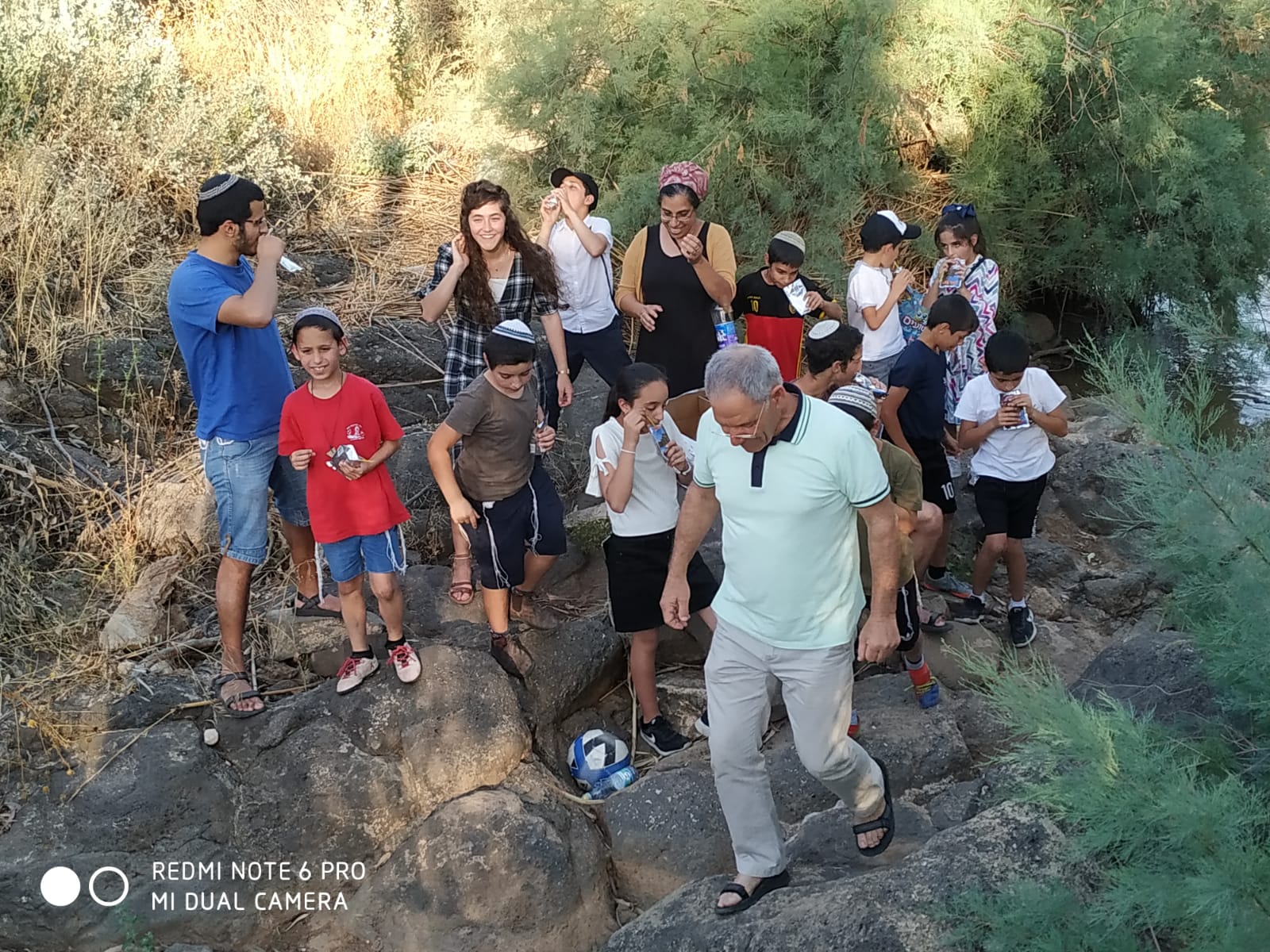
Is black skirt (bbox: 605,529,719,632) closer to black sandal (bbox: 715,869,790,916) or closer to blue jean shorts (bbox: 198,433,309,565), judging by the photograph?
black sandal (bbox: 715,869,790,916)

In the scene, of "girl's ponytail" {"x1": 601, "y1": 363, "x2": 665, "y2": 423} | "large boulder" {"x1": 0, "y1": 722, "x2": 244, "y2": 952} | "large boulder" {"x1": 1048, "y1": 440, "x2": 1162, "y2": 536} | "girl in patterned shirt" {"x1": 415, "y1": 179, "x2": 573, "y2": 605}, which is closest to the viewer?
"large boulder" {"x1": 0, "y1": 722, "x2": 244, "y2": 952}

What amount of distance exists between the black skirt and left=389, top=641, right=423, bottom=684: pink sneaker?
0.86 m

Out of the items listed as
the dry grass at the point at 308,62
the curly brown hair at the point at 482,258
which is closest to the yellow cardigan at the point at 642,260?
the curly brown hair at the point at 482,258

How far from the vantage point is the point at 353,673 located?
480cm

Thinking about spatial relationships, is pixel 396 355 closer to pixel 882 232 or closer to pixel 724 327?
pixel 724 327

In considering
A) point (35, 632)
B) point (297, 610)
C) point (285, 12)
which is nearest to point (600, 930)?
point (297, 610)

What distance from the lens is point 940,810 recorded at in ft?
14.1

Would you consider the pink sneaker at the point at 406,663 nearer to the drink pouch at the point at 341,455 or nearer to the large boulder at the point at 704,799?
the drink pouch at the point at 341,455

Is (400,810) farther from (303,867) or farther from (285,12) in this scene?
(285,12)

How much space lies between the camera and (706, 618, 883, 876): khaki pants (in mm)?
3561

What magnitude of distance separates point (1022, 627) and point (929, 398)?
1283 millimetres

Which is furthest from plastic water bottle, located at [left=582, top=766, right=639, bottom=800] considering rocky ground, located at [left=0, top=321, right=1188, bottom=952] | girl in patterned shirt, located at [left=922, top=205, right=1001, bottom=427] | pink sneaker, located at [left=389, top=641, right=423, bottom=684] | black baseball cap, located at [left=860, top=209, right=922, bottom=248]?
black baseball cap, located at [left=860, top=209, right=922, bottom=248]

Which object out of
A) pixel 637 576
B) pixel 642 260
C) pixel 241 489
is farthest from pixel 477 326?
pixel 637 576

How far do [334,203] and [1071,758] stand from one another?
23.4 ft
